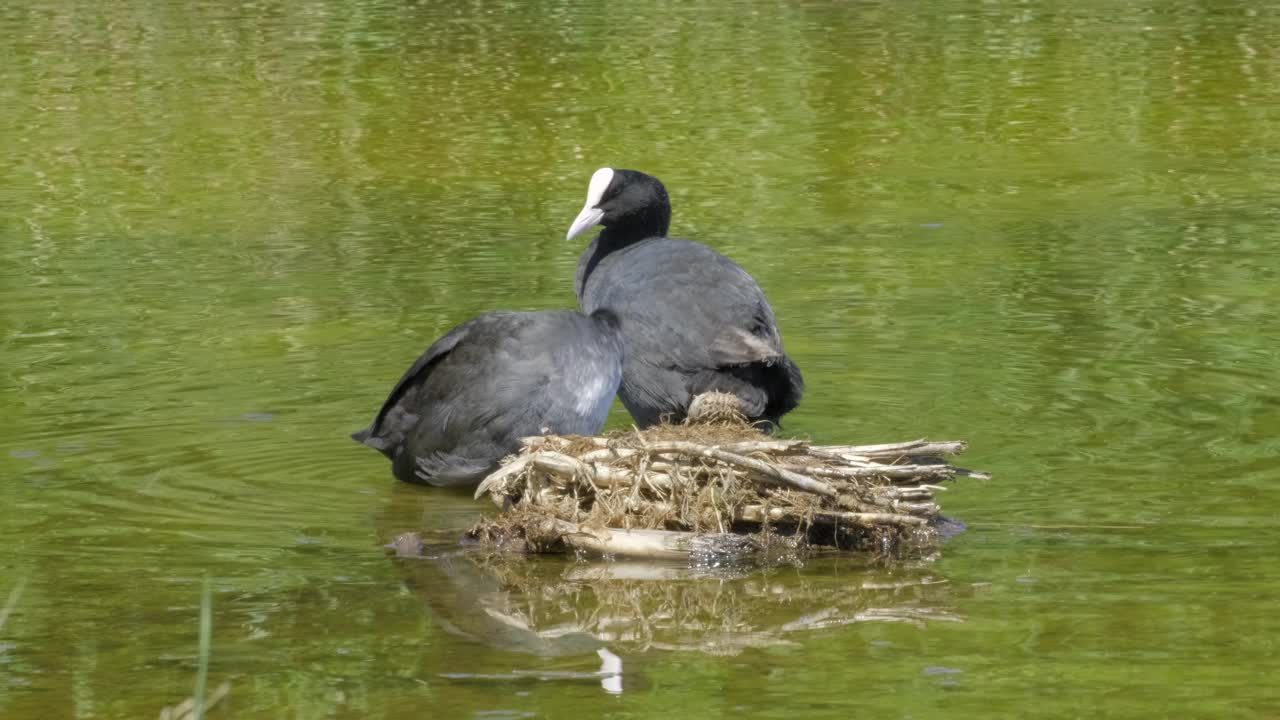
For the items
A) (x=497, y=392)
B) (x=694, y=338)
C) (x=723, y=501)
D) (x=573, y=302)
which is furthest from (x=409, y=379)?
(x=573, y=302)

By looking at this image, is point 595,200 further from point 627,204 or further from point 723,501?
point 723,501

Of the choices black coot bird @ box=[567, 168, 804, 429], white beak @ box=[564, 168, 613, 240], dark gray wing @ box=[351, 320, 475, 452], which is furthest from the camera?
white beak @ box=[564, 168, 613, 240]

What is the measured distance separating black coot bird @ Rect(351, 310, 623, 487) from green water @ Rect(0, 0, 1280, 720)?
0.16 meters

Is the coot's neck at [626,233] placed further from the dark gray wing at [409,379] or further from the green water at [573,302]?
the dark gray wing at [409,379]

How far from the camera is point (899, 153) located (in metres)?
12.6

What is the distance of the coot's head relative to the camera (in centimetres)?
784

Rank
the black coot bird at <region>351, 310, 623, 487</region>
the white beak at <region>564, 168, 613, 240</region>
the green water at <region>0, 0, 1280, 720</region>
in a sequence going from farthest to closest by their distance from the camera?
1. the white beak at <region>564, 168, 613, 240</region>
2. the black coot bird at <region>351, 310, 623, 487</region>
3. the green water at <region>0, 0, 1280, 720</region>

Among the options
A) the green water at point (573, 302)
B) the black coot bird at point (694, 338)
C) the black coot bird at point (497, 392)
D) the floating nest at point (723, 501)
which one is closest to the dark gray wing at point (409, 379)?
the black coot bird at point (497, 392)

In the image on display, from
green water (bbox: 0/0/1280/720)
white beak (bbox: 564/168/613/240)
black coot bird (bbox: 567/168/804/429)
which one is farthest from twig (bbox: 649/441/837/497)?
white beak (bbox: 564/168/613/240)

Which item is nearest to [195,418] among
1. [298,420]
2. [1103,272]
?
[298,420]

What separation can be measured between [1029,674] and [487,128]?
31.4ft

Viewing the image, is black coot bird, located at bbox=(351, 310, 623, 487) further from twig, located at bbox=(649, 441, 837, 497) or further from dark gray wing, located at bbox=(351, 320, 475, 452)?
twig, located at bbox=(649, 441, 837, 497)

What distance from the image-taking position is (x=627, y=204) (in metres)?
7.83

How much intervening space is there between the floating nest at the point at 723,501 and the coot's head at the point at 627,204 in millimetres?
2147
